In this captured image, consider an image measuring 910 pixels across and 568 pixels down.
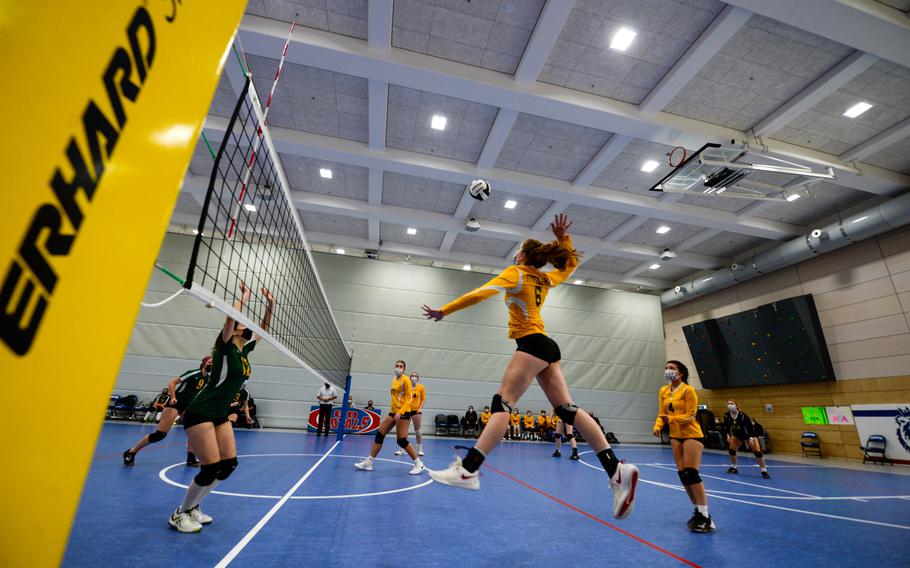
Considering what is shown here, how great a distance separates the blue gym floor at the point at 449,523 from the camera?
3.20 metres

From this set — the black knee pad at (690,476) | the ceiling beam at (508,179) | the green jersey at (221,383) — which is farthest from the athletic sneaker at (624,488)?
the ceiling beam at (508,179)

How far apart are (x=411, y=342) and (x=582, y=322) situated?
922 centimetres

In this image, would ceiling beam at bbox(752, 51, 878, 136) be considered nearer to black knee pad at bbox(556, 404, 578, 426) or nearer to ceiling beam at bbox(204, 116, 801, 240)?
ceiling beam at bbox(204, 116, 801, 240)

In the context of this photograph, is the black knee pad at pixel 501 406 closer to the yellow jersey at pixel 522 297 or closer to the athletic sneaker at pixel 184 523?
the yellow jersey at pixel 522 297

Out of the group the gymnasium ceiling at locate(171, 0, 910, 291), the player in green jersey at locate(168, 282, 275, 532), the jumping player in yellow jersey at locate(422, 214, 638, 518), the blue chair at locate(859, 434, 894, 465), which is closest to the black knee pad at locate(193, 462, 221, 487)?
the player in green jersey at locate(168, 282, 275, 532)

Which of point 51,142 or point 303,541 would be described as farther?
point 303,541

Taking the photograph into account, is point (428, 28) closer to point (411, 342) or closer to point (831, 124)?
point (831, 124)

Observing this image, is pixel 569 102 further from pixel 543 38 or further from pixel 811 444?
pixel 811 444

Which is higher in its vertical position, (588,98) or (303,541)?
(588,98)

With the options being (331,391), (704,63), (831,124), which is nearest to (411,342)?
(331,391)

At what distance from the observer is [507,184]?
12.8 meters

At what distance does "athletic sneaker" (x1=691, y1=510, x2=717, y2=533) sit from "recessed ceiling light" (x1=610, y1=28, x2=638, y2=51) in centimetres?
854

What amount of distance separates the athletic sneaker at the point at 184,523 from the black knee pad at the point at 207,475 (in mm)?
283

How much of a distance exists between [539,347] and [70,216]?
10.1 feet
